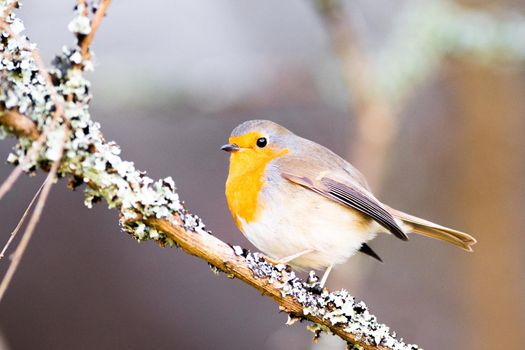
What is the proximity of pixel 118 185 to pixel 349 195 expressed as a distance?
1330 millimetres

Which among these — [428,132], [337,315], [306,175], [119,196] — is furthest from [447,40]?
[119,196]

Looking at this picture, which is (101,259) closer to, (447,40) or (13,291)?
(13,291)

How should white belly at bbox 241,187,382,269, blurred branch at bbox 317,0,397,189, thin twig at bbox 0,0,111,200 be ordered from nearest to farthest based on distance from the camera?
thin twig at bbox 0,0,111,200, white belly at bbox 241,187,382,269, blurred branch at bbox 317,0,397,189

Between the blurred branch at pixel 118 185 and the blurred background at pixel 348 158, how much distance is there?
1.95 m

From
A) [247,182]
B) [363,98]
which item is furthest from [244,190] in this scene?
[363,98]

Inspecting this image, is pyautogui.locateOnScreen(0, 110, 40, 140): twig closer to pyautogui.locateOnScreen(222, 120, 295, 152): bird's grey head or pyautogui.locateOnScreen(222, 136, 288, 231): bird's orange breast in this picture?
pyautogui.locateOnScreen(222, 136, 288, 231): bird's orange breast

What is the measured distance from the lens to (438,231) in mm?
2871

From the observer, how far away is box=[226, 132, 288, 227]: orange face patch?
2.60m

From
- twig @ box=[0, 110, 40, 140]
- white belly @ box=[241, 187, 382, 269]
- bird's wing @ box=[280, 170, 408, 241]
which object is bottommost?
twig @ box=[0, 110, 40, 140]

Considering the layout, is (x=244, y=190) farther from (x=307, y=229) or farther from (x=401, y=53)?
(x=401, y=53)

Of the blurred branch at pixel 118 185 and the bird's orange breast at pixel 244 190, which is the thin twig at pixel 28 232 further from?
the bird's orange breast at pixel 244 190

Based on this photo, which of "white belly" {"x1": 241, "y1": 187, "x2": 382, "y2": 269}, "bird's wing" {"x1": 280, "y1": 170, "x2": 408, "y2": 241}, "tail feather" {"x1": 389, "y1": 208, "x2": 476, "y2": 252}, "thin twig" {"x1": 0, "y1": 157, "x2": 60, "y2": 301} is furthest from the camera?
"tail feather" {"x1": 389, "y1": 208, "x2": 476, "y2": 252}

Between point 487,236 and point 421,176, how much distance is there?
83 centimetres

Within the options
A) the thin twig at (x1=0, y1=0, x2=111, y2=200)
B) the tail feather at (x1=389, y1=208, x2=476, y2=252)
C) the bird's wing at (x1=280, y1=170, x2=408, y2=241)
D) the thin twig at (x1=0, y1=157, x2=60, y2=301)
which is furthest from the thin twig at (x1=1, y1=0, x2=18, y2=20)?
the tail feather at (x1=389, y1=208, x2=476, y2=252)
